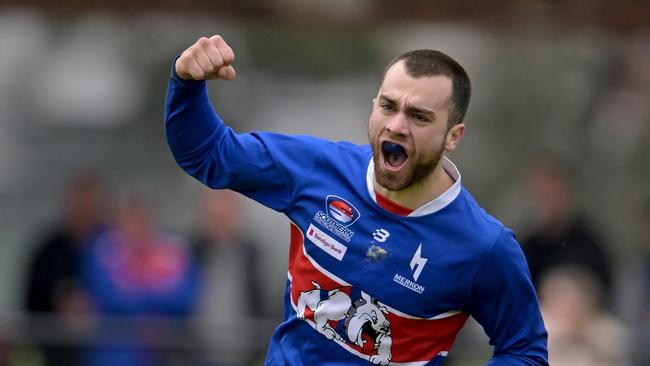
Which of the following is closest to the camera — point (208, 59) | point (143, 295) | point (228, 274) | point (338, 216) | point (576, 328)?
point (208, 59)

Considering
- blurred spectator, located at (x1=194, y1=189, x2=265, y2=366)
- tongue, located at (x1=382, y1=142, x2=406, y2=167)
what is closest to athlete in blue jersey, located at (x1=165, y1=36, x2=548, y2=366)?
tongue, located at (x1=382, y1=142, x2=406, y2=167)

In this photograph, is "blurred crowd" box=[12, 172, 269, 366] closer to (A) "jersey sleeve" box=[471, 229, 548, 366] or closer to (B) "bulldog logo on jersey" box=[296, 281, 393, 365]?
(B) "bulldog logo on jersey" box=[296, 281, 393, 365]

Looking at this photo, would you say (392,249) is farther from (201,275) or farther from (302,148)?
(201,275)

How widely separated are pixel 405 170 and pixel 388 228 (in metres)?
0.26

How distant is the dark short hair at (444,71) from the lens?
510cm

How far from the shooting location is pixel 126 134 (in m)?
17.5

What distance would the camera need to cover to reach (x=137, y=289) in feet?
32.2

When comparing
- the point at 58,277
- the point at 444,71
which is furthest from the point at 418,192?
the point at 58,277

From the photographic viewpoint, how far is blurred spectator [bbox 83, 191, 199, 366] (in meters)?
9.61

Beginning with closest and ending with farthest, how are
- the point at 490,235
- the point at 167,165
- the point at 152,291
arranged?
the point at 490,235 → the point at 152,291 → the point at 167,165

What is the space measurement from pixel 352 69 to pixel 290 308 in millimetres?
12312

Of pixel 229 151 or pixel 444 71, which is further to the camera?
pixel 229 151

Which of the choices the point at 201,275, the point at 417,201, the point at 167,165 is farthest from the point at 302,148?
the point at 167,165

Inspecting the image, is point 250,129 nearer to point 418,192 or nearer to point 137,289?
point 137,289
